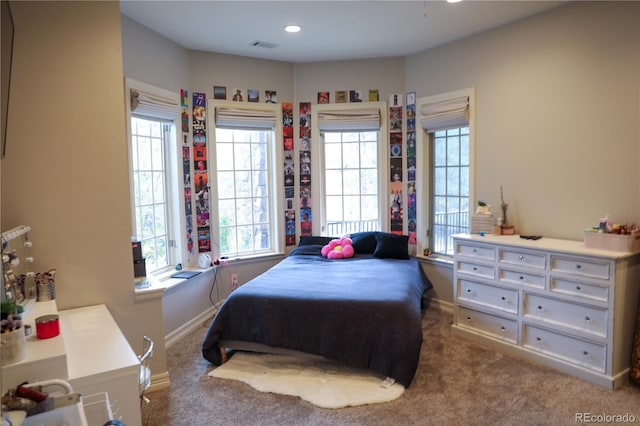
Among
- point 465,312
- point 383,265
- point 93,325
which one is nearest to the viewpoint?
point 93,325

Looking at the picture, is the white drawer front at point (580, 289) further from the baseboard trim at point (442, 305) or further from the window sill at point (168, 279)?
the window sill at point (168, 279)

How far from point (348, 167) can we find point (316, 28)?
1.64m

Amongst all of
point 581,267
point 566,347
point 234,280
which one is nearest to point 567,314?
point 566,347

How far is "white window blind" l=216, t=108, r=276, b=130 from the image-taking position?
4.43m

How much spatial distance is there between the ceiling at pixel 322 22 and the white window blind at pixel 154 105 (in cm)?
56

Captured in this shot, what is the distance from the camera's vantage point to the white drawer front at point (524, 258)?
312cm

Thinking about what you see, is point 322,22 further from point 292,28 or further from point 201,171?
point 201,171

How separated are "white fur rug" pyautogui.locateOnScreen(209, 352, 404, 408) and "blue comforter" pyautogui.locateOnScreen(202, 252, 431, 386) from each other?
0.34 ft

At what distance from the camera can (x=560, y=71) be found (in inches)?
132

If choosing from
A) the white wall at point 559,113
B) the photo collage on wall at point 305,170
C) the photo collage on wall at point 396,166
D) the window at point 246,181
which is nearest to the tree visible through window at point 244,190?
the window at point 246,181

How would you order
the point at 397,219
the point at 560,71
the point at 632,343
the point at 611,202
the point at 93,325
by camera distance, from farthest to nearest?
1. the point at 397,219
2. the point at 560,71
3. the point at 611,202
4. the point at 632,343
5. the point at 93,325

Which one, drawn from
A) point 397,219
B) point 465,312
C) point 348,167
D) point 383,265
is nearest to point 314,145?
point 348,167

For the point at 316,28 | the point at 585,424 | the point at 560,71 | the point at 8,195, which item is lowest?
the point at 585,424

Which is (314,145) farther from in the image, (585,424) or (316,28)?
(585,424)
